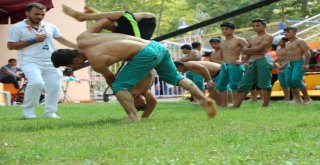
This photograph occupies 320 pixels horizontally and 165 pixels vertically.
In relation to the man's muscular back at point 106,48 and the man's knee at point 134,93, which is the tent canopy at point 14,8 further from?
the man's muscular back at point 106,48

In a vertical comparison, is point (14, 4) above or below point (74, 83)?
above

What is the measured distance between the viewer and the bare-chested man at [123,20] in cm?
762

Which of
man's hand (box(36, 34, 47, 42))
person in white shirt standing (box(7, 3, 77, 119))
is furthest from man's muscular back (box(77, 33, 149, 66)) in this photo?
man's hand (box(36, 34, 47, 42))

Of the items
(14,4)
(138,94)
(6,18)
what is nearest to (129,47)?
(138,94)

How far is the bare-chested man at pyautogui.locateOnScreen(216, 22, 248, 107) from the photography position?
38.3 ft

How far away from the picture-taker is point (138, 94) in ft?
26.4

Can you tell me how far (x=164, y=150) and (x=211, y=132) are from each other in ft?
4.13

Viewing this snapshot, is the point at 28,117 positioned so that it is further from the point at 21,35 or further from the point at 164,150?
the point at 164,150

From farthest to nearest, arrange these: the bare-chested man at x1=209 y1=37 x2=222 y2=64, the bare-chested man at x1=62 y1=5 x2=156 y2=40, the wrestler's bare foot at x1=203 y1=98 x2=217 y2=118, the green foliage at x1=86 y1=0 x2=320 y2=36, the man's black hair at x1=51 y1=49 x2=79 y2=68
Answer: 1. the green foliage at x1=86 y1=0 x2=320 y2=36
2. the bare-chested man at x1=209 y1=37 x2=222 y2=64
3. the bare-chested man at x1=62 y1=5 x2=156 y2=40
4. the wrestler's bare foot at x1=203 y1=98 x2=217 y2=118
5. the man's black hair at x1=51 y1=49 x2=79 y2=68

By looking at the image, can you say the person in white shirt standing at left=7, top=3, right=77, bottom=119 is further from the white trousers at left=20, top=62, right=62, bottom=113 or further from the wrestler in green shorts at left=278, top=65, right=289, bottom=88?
the wrestler in green shorts at left=278, top=65, right=289, bottom=88

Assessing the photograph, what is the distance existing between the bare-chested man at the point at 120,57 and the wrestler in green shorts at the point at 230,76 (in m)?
4.17

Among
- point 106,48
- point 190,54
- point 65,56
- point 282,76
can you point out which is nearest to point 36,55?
point 65,56

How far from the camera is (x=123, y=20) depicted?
7766 millimetres

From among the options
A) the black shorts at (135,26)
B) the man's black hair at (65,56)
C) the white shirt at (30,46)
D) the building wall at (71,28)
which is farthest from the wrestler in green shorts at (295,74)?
the building wall at (71,28)
